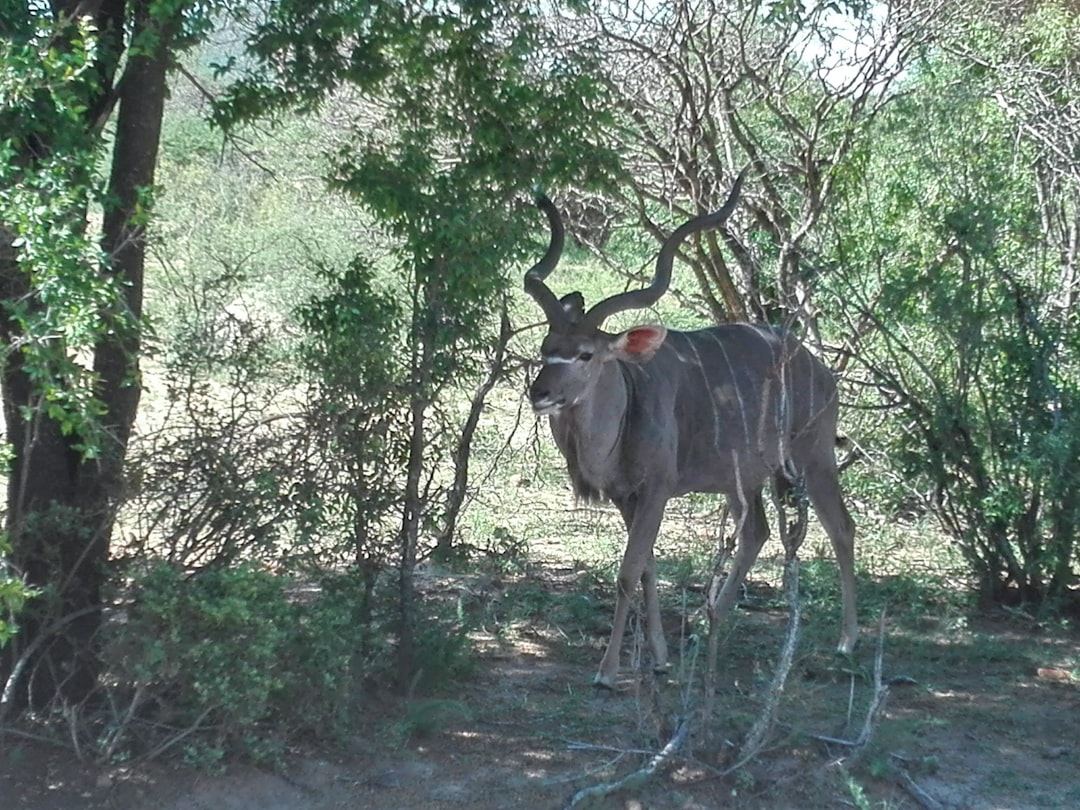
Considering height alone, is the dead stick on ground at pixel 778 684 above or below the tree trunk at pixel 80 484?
below

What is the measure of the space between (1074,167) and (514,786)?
4.45 meters

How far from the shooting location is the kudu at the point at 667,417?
228 inches

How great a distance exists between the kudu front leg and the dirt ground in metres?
0.10

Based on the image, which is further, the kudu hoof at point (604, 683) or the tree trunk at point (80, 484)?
the kudu hoof at point (604, 683)

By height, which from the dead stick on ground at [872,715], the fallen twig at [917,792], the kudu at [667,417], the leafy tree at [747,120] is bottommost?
the fallen twig at [917,792]

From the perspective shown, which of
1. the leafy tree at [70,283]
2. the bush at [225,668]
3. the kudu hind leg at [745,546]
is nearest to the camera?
A: the leafy tree at [70,283]

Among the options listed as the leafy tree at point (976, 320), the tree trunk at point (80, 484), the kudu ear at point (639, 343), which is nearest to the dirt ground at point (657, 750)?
the tree trunk at point (80, 484)

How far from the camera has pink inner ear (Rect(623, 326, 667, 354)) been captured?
19.3ft

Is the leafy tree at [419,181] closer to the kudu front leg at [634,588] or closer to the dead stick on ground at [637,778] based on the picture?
the kudu front leg at [634,588]

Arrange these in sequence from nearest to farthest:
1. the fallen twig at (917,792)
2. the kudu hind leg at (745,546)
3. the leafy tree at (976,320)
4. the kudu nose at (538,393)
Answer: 1. the fallen twig at (917,792)
2. the kudu nose at (538,393)
3. the kudu hind leg at (745,546)
4. the leafy tree at (976,320)

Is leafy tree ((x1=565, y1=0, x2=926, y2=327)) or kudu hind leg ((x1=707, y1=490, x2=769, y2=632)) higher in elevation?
leafy tree ((x1=565, y1=0, x2=926, y2=327))

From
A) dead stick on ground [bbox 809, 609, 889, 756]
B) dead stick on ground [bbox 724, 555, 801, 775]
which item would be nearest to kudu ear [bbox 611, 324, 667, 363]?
dead stick on ground [bbox 724, 555, 801, 775]

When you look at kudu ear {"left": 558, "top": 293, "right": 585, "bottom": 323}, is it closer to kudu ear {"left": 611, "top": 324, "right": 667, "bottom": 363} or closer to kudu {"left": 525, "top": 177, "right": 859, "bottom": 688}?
kudu {"left": 525, "top": 177, "right": 859, "bottom": 688}

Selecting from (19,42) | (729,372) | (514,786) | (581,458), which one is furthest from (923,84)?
(19,42)
